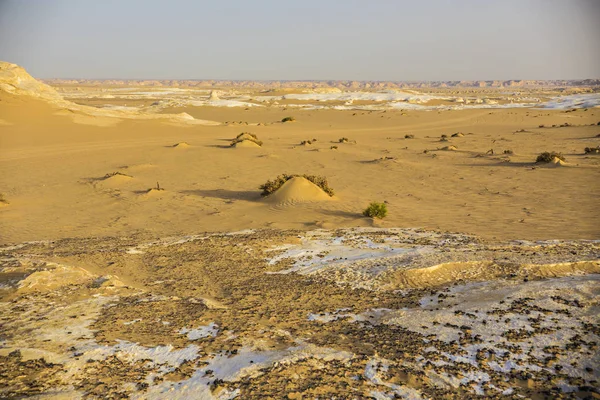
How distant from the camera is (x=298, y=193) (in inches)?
613

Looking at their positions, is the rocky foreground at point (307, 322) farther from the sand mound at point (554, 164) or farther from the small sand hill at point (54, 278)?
the sand mound at point (554, 164)

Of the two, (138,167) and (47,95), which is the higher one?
(47,95)

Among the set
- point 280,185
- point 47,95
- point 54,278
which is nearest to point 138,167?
point 280,185

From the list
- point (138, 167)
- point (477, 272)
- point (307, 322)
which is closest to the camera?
point (307, 322)

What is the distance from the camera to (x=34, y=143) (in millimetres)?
30703

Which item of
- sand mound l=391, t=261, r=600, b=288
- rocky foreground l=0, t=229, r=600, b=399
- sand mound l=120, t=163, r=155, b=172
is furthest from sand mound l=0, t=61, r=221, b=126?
sand mound l=391, t=261, r=600, b=288

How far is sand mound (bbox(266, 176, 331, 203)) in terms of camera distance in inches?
606

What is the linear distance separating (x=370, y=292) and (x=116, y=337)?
12.1 feet

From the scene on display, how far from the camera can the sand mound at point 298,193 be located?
606 inches

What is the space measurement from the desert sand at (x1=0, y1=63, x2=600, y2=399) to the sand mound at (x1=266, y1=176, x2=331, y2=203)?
0.17 feet

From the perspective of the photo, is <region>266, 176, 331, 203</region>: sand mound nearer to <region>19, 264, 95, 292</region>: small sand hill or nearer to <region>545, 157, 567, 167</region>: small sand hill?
<region>19, 264, 95, 292</region>: small sand hill

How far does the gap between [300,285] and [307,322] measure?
1481 mm

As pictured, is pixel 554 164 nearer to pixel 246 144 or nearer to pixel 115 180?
pixel 246 144

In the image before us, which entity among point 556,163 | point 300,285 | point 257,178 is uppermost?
point 556,163
